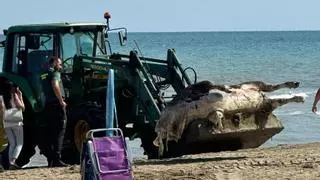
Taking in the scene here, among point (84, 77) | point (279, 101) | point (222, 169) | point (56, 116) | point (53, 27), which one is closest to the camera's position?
point (222, 169)

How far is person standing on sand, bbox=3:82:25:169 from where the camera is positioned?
1191 cm

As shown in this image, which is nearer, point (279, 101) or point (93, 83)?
point (279, 101)

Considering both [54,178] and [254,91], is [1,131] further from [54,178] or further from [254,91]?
[254,91]

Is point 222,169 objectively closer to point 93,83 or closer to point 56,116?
point 56,116

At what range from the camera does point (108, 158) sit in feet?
28.0

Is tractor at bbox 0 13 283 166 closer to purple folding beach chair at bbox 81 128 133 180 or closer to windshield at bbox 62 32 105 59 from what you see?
windshield at bbox 62 32 105 59

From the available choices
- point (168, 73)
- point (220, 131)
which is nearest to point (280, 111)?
point (168, 73)

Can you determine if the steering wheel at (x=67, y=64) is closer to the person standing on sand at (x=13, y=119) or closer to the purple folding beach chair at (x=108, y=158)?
the person standing on sand at (x=13, y=119)

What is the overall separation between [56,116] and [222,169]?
2748 mm

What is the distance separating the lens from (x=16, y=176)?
11195 millimetres

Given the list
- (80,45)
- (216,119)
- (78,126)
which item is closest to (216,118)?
(216,119)

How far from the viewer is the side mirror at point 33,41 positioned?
13.1m

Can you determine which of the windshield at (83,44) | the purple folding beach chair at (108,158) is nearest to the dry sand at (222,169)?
the purple folding beach chair at (108,158)

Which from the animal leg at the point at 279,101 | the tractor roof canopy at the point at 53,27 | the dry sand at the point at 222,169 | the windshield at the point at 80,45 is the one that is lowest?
the dry sand at the point at 222,169
